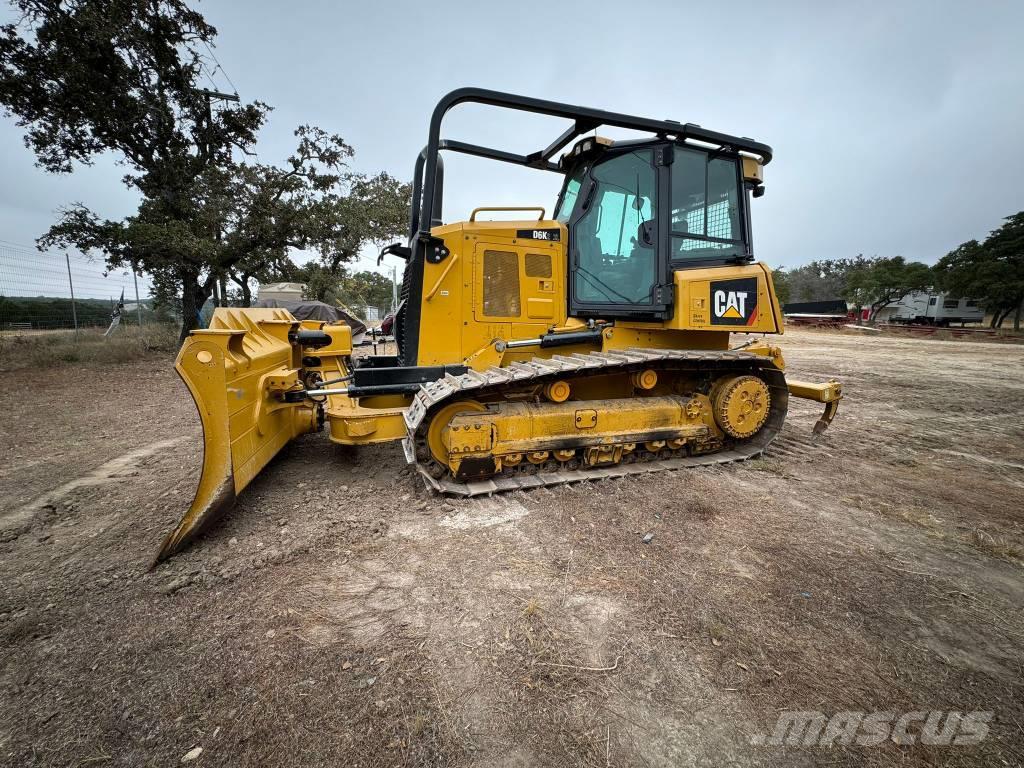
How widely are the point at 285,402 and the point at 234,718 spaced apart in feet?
8.08

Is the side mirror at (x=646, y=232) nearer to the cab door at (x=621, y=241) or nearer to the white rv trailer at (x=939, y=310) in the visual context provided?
the cab door at (x=621, y=241)

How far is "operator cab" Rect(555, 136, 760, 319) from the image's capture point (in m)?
4.08

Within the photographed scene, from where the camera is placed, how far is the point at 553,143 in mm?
4652

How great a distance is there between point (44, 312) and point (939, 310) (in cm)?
5534

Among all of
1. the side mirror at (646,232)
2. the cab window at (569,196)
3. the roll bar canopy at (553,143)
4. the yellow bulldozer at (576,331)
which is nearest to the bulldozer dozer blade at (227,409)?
the yellow bulldozer at (576,331)

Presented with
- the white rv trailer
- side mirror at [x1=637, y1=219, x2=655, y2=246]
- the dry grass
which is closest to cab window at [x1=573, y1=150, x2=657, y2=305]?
side mirror at [x1=637, y1=219, x2=655, y2=246]

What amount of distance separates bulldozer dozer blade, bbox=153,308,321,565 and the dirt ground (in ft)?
0.93

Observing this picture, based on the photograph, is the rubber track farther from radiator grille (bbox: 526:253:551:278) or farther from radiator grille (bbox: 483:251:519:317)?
radiator grille (bbox: 526:253:551:278)

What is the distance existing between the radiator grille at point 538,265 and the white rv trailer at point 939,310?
47737 millimetres

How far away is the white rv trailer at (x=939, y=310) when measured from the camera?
121 feet

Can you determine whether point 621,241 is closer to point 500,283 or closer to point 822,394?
point 500,283

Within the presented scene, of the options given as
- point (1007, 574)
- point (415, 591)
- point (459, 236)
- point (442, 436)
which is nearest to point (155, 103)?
point (459, 236)

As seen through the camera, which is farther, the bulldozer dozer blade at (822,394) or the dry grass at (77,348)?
the dry grass at (77,348)

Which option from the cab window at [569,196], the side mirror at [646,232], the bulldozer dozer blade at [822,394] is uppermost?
the cab window at [569,196]
